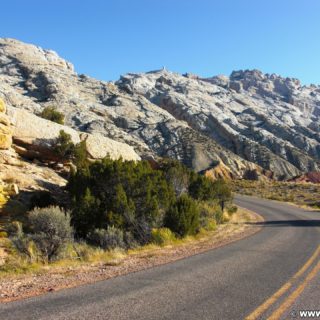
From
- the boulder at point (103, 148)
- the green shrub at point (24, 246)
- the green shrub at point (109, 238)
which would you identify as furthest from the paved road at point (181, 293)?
the boulder at point (103, 148)

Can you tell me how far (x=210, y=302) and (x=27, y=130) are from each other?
25921 millimetres

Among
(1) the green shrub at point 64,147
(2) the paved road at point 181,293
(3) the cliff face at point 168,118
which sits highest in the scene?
(3) the cliff face at point 168,118

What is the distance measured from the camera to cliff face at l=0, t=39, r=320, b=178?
77.3 m

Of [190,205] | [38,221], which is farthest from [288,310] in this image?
[190,205]

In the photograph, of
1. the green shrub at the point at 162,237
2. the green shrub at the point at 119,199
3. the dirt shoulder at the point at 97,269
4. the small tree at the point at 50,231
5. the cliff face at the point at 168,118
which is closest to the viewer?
the dirt shoulder at the point at 97,269

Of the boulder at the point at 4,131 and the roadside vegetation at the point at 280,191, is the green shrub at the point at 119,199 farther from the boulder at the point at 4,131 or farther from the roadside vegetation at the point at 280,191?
the roadside vegetation at the point at 280,191

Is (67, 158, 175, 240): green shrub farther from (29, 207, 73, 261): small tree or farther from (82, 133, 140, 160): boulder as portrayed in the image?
(82, 133, 140, 160): boulder

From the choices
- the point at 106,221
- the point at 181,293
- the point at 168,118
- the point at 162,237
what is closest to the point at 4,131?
the point at 106,221

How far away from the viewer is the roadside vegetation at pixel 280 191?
2105 inches

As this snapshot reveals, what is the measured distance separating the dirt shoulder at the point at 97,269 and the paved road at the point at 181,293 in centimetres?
55

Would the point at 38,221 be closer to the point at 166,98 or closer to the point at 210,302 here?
the point at 210,302

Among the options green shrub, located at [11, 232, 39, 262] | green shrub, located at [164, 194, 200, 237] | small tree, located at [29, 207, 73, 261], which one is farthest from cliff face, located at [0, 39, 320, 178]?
green shrub, located at [11, 232, 39, 262]

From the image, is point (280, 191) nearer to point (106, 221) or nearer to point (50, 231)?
point (106, 221)

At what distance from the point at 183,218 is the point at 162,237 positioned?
2218mm
